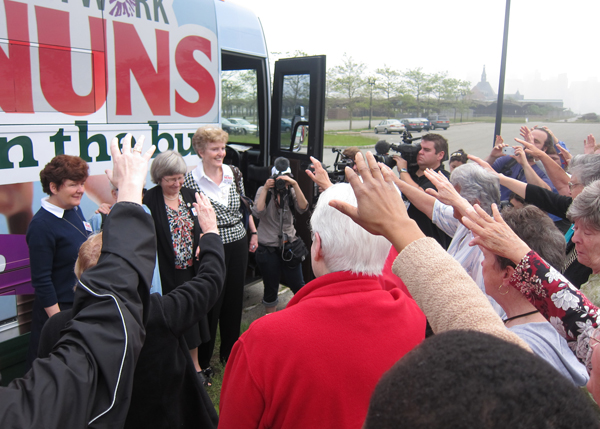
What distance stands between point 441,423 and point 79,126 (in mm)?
2838

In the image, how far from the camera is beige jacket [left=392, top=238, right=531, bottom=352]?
33.5 inches

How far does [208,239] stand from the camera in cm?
185

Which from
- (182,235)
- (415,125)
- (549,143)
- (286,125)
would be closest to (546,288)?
(182,235)

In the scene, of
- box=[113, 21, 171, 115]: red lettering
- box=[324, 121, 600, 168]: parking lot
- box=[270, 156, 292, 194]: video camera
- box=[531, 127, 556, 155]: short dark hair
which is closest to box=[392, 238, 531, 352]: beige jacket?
box=[113, 21, 171, 115]: red lettering

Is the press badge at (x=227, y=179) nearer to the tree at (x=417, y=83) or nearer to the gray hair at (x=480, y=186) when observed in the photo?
the gray hair at (x=480, y=186)

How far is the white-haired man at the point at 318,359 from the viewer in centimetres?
110

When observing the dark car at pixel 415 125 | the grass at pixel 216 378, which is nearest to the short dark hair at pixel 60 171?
the grass at pixel 216 378

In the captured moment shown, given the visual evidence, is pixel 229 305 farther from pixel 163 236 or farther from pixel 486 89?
pixel 486 89

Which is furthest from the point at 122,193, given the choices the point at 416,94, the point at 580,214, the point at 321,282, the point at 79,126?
the point at 416,94

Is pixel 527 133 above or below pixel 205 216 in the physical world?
above

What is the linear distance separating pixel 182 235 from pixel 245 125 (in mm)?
2523

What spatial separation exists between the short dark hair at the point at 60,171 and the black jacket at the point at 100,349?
1.64 meters

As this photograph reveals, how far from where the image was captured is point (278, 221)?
3848mm

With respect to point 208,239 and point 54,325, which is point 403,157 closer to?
point 208,239
